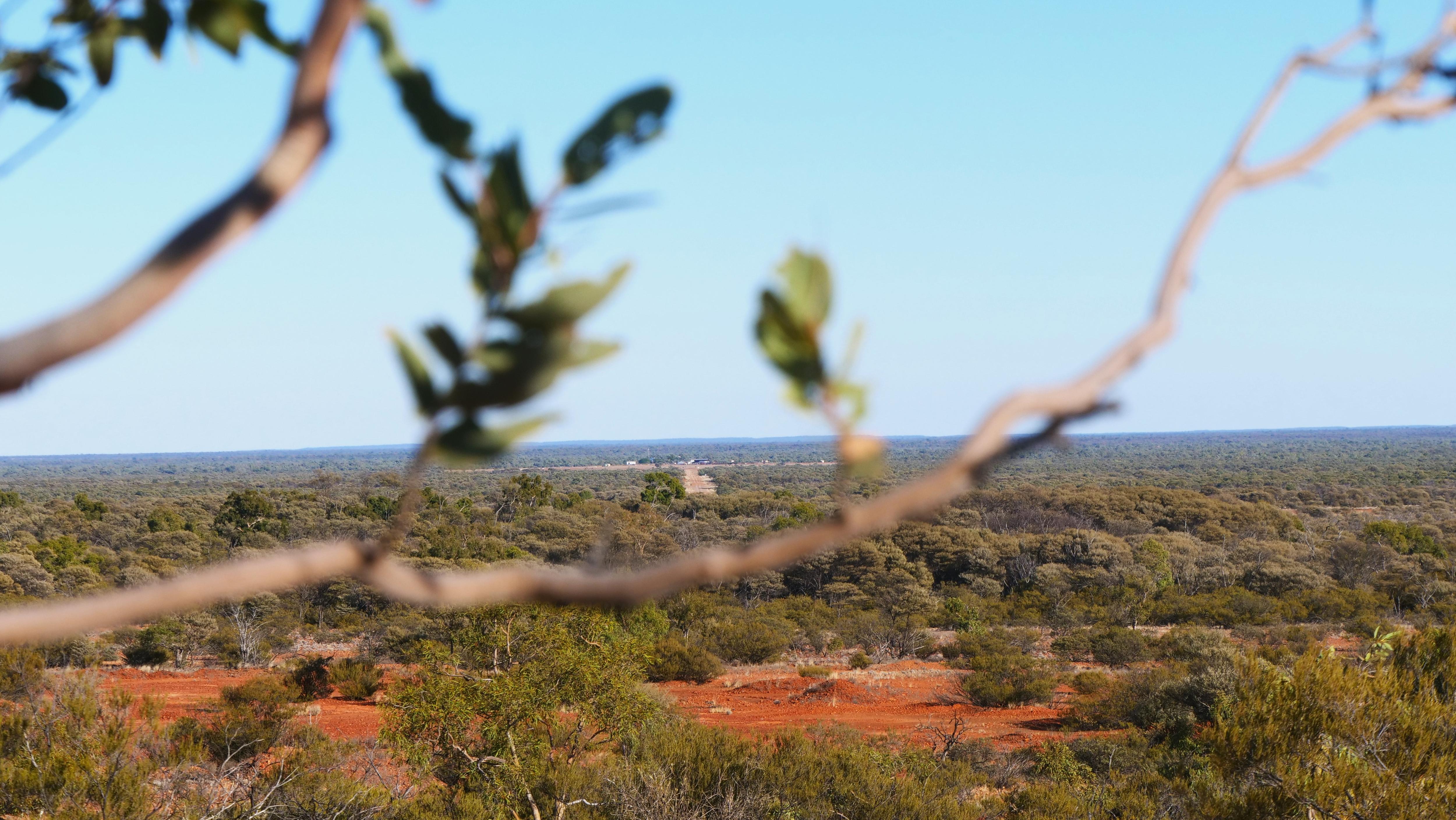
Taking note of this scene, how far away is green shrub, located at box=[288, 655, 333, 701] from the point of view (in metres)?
18.9

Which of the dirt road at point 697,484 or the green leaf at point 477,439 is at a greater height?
the green leaf at point 477,439

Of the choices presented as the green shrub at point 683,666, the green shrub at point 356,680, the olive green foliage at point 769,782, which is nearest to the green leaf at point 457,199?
the olive green foliage at point 769,782

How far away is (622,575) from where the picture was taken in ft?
1.58

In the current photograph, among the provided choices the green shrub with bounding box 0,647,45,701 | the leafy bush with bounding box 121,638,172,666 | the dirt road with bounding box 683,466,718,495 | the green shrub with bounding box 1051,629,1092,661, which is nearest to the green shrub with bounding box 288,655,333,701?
the leafy bush with bounding box 121,638,172,666

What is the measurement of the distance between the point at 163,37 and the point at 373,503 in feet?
145

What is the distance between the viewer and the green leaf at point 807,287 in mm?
435

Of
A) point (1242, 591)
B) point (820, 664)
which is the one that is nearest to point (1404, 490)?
point (1242, 591)

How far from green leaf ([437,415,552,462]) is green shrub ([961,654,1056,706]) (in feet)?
67.1

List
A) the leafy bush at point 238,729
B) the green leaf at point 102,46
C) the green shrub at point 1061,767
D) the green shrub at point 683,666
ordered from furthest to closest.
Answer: the green shrub at point 683,666 → the green shrub at point 1061,767 → the leafy bush at point 238,729 → the green leaf at point 102,46

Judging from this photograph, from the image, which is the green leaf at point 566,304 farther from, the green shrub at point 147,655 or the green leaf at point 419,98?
the green shrub at point 147,655

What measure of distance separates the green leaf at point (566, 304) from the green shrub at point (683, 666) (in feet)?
71.5

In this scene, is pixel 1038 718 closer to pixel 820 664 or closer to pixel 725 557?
pixel 820 664

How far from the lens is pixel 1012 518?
42062 mm

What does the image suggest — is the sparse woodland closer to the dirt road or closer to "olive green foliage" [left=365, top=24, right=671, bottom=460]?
"olive green foliage" [left=365, top=24, right=671, bottom=460]
